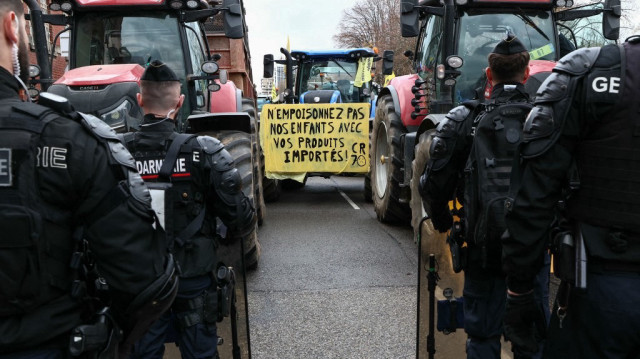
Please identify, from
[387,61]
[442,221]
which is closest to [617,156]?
[442,221]

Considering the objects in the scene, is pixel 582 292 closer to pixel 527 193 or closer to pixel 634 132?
pixel 527 193

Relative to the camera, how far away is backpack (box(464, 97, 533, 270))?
8.91 feet

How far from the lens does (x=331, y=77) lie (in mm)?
12852

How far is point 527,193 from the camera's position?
6.75ft

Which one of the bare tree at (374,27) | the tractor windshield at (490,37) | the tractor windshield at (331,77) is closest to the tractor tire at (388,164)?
the tractor windshield at (490,37)

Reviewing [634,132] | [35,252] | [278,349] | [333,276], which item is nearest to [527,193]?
[634,132]

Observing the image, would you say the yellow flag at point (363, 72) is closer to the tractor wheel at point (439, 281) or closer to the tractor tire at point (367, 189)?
the tractor tire at point (367, 189)

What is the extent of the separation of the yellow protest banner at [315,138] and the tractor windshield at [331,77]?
329cm

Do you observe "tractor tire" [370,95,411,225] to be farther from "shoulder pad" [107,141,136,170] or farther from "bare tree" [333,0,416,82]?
"bare tree" [333,0,416,82]

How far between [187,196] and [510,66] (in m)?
1.73

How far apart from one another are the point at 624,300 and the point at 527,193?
1.51 ft

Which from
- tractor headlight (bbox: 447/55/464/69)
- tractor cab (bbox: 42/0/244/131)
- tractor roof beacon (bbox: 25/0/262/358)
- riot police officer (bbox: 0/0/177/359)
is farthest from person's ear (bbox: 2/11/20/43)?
tractor headlight (bbox: 447/55/464/69)

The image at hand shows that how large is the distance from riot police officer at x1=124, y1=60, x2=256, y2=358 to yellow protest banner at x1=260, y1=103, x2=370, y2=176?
655 cm

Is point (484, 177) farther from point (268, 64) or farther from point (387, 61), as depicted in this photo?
point (268, 64)
